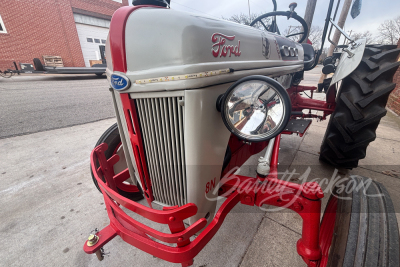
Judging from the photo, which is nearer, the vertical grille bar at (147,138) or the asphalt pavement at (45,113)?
the vertical grille bar at (147,138)

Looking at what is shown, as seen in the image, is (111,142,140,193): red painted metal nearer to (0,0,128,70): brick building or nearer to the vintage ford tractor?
the vintage ford tractor

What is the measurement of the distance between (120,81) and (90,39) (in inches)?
852

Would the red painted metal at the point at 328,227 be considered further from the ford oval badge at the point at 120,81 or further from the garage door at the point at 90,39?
the garage door at the point at 90,39

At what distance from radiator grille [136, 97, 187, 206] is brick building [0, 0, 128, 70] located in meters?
18.2

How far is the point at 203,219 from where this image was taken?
0.93 meters

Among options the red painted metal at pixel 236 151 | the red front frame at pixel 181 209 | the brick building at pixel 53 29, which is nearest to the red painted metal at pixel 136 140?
the red front frame at pixel 181 209

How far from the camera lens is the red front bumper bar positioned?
2.88 ft

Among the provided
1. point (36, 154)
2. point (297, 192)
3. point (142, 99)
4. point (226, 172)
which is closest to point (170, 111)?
point (142, 99)

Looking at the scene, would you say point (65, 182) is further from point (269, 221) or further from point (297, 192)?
point (297, 192)

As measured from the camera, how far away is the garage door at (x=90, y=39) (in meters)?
17.6

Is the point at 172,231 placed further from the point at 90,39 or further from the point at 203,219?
the point at 90,39

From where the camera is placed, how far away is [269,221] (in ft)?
5.45

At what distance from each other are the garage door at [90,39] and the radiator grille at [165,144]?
66.6 ft

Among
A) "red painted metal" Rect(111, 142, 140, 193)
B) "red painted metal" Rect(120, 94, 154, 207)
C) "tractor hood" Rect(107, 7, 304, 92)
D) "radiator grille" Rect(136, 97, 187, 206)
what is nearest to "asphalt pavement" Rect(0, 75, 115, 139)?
"red painted metal" Rect(111, 142, 140, 193)
